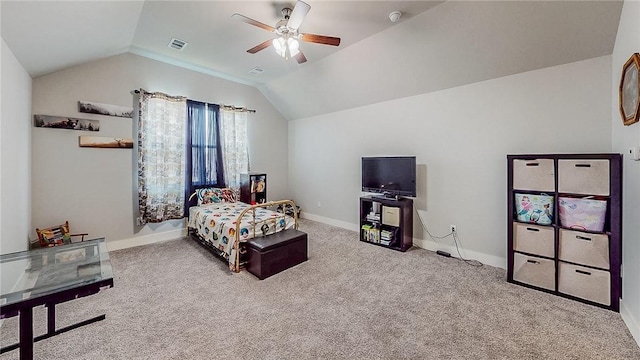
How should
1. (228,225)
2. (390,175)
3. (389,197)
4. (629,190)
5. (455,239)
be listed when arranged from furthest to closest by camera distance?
1. (389,197)
2. (390,175)
3. (455,239)
4. (228,225)
5. (629,190)

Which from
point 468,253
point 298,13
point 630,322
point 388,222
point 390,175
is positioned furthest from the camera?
point 390,175

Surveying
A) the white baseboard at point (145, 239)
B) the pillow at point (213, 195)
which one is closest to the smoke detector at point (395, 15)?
the pillow at point (213, 195)

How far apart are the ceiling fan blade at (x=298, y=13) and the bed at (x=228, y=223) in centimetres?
213

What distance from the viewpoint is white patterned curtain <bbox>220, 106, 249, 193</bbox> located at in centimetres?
509

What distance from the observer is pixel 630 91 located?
207cm

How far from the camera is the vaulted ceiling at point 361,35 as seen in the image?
7.75ft

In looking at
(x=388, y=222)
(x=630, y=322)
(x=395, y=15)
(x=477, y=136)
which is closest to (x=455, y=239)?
(x=388, y=222)

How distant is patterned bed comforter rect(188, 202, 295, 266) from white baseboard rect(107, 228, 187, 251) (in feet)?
1.49

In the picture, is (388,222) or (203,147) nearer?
(388,222)

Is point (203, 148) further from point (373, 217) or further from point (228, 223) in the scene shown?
point (373, 217)

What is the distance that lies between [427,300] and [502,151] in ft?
7.08

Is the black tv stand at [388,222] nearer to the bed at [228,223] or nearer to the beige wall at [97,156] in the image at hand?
the bed at [228,223]

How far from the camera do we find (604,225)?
2.37 m

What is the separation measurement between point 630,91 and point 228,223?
166 inches
